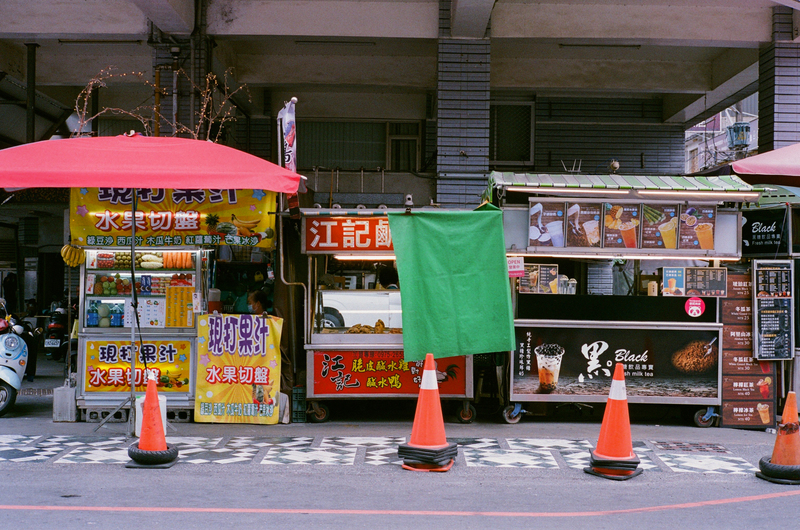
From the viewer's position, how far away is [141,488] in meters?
5.45

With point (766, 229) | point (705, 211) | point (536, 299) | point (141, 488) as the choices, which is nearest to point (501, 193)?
point (536, 299)

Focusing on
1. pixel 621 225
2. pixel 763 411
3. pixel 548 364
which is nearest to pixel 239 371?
pixel 548 364

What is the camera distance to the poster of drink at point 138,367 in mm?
8234

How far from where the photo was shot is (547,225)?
8227 mm

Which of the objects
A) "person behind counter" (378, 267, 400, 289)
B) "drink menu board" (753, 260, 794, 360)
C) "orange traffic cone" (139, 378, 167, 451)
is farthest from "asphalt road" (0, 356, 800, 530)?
"person behind counter" (378, 267, 400, 289)

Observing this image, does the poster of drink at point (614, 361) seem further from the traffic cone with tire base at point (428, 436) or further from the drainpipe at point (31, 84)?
the drainpipe at point (31, 84)

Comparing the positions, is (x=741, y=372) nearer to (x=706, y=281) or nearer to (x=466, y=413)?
(x=706, y=281)

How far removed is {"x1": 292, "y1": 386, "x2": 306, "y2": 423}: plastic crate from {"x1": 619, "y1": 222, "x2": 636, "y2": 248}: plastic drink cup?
4.26 meters

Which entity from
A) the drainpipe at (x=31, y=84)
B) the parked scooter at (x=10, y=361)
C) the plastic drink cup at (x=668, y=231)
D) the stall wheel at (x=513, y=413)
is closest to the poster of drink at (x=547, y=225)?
the plastic drink cup at (x=668, y=231)

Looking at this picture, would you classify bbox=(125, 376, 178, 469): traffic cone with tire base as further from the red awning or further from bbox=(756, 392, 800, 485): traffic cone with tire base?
bbox=(756, 392, 800, 485): traffic cone with tire base

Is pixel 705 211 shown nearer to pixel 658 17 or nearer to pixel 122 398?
pixel 658 17

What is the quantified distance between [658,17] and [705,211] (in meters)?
5.12

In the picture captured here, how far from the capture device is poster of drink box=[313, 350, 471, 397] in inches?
323

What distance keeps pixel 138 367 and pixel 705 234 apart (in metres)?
7.06
